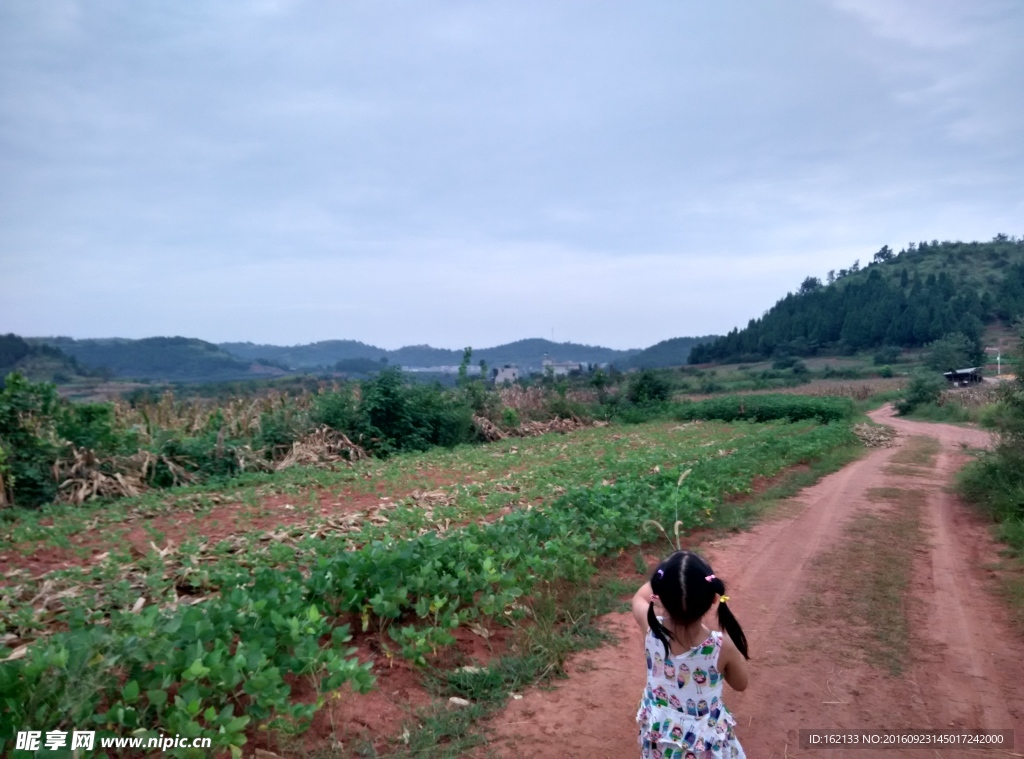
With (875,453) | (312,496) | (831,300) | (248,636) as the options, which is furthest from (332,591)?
(831,300)

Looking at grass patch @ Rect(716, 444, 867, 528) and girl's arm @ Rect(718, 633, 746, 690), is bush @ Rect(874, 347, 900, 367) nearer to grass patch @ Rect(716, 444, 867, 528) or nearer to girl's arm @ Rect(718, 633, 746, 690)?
grass patch @ Rect(716, 444, 867, 528)

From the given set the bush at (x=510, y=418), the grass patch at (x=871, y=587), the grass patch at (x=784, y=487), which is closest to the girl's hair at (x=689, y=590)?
the grass patch at (x=871, y=587)

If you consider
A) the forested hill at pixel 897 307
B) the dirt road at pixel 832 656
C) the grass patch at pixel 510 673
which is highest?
the forested hill at pixel 897 307

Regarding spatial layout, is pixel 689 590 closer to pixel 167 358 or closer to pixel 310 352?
pixel 167 358

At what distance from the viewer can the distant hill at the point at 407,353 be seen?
2213 inches

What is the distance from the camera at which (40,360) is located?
24.0m

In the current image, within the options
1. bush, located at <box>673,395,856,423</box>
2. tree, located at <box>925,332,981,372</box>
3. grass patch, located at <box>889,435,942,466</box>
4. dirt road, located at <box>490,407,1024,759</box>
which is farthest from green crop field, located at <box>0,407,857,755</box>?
tree, located at <box>925,332,981,372</box>

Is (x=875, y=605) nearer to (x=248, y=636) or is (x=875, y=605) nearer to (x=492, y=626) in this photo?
(x=492, y=626)

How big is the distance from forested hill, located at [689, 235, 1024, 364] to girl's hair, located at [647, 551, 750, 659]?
207ft

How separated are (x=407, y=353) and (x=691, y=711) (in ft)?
239

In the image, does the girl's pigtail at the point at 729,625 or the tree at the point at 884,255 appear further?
the tree at the point at 884,255

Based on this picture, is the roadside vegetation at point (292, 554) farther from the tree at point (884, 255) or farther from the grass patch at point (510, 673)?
the tree at point (884, 255)

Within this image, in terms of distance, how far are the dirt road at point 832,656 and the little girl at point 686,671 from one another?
935mm

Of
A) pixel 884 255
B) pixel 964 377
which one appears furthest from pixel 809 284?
pixel 964 377
